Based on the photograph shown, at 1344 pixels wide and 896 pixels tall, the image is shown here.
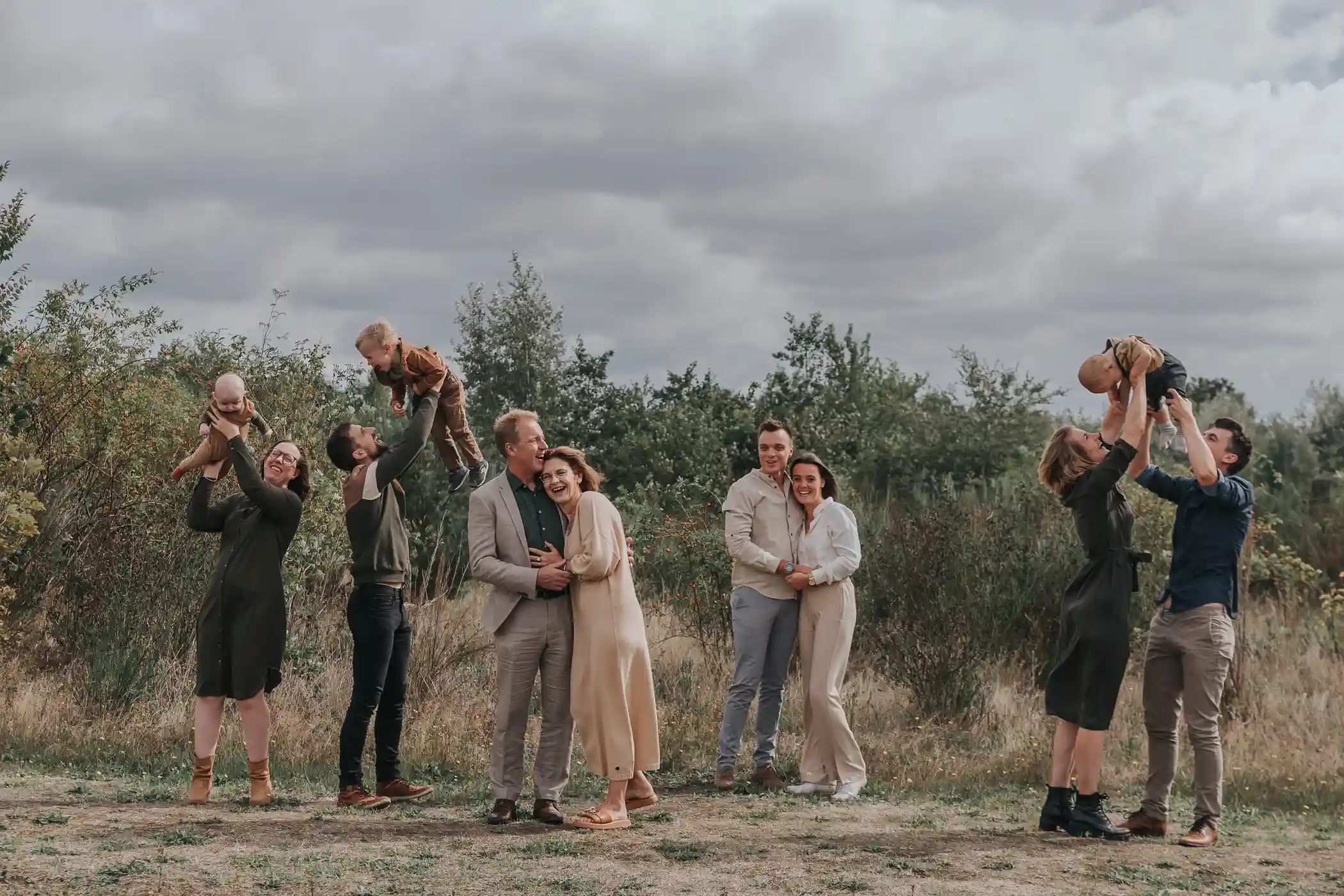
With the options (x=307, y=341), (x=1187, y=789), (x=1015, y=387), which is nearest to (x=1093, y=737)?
(x=1187, y=789)

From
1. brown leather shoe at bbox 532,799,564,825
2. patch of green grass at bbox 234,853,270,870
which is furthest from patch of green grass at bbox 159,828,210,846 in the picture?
brown leather shoe at bbox 532,799,564,825

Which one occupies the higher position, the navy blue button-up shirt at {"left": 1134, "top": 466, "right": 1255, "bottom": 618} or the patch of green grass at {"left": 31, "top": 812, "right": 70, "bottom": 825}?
the navy blue button-up shirt at {"left": 1134, "top": 466, "right": 1255, "bottom": 618}

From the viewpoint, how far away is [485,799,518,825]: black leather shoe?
702 centimetres

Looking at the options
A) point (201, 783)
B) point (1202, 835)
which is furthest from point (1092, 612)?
point (201, 783)

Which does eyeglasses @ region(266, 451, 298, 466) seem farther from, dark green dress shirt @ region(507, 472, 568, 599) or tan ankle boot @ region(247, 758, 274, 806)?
tan ankle boot @ region(247, 758, 274, 806)

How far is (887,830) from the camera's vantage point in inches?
280

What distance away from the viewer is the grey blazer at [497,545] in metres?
6.89

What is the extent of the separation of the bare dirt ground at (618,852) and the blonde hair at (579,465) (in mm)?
1729

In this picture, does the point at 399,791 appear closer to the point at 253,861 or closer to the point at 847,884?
the point at 253,861

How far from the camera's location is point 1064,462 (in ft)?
22.8

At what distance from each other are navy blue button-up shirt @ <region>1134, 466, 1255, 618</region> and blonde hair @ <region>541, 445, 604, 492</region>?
275 centimetres

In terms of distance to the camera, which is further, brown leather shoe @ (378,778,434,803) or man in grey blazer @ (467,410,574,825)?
brown leather shoe @ (378,778,434,803)

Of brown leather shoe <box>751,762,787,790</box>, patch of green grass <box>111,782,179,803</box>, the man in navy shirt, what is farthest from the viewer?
brown leather shoe <box>751,762,787,790</box>

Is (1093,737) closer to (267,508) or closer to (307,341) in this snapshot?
(267,508)
